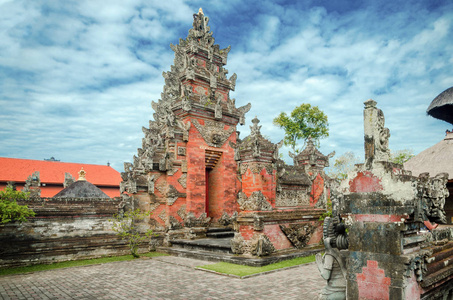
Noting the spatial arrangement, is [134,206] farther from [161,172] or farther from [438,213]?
[438,213]

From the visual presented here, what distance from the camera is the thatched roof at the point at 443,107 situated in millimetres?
10727

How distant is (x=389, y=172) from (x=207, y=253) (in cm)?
886

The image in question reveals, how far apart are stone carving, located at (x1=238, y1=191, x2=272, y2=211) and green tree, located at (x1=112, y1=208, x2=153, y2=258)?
4676mm

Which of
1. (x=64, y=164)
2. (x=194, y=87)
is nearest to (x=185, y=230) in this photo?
(x=194, y=87)

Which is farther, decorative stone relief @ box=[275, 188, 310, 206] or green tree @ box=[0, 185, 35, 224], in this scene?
decorative stone relief @ box=[275, 188, 310, 206]

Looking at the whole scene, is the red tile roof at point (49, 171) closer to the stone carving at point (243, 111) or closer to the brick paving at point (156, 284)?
the stone carving at point (243, 111)

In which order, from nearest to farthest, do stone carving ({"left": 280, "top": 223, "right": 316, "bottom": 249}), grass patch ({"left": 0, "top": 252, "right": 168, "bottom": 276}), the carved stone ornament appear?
grass patch ({"left": 0, "top": 252, "right": 168, "bottom": 276}), stone carving ({"left": 280, "top": 223, "right": 316, "bottom": 249}), the carved stone ornament

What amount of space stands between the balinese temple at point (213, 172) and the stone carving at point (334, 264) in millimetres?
5799

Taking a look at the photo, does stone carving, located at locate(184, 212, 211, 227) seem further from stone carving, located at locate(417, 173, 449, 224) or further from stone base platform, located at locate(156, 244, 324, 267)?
stone carving, located at locate(417, 173, 449, 224)

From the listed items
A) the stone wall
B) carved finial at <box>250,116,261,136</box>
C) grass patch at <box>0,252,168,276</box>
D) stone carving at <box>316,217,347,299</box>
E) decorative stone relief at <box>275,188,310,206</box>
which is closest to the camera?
stone carving at <box>316,217,347,299</box>

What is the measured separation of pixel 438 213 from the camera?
14.1 feet

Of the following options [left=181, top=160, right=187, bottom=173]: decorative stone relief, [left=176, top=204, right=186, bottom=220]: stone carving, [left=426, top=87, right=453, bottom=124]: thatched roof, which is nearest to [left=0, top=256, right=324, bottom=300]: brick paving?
[left=176, top=204, right=186, bottom=220]: stone carving

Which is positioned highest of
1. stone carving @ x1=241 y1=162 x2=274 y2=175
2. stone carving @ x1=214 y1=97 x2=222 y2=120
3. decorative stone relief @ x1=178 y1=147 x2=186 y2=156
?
stone carving @ x1=214 y1=97 x2=222 y2=120

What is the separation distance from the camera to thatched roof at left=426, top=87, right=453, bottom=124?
422 inches
